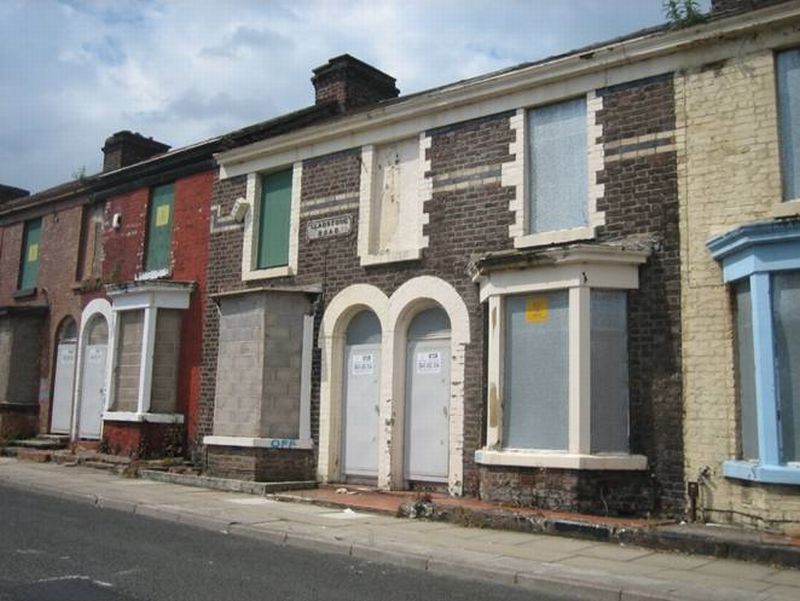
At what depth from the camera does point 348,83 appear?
1689 cm

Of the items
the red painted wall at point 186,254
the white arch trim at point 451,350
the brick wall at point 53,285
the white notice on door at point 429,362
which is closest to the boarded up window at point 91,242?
the brick wall at point 53,285

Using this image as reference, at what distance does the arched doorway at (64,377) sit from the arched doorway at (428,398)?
33.2ft

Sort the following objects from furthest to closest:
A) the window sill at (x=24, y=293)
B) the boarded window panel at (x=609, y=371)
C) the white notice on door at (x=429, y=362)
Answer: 1. the window sill at (x=24, y=293)
2. the white notice on door at (x=429, y=362)
3. the boarded window panel at (x=609, y=371)

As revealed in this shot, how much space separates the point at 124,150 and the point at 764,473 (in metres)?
17.2

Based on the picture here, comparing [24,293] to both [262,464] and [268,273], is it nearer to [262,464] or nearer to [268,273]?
[268,273]

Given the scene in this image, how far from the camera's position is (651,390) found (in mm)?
10312

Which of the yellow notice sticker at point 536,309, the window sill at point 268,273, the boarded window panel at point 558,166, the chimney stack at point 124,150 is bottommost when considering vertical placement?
the yellow notice sticker at point 536,309

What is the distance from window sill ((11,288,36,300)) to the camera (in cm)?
2100

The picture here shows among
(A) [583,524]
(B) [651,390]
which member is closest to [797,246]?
(B) [651,390]

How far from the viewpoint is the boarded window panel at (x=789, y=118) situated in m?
9.73

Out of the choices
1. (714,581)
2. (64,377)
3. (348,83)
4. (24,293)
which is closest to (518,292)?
(714,581)

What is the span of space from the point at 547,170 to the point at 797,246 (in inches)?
155

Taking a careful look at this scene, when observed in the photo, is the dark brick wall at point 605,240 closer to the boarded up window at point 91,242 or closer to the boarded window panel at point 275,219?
the boarded window panel at point 275,219

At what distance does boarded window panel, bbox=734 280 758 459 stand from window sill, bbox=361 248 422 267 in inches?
200
